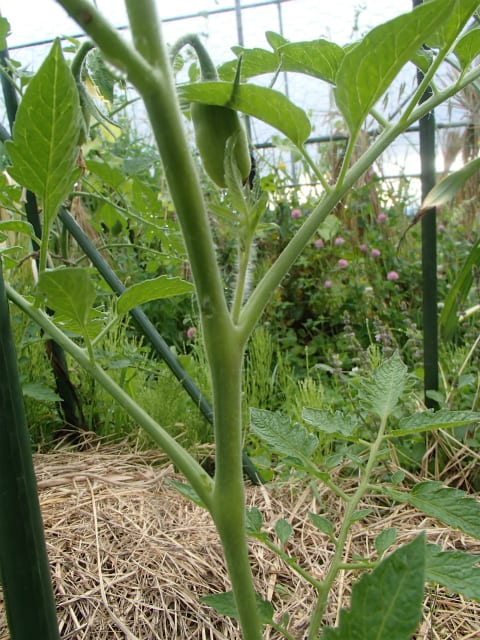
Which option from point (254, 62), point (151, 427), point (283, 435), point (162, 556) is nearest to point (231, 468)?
point (151, 427)

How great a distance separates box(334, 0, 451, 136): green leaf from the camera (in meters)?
0.30

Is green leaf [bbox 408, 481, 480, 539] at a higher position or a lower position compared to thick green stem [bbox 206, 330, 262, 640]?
lower

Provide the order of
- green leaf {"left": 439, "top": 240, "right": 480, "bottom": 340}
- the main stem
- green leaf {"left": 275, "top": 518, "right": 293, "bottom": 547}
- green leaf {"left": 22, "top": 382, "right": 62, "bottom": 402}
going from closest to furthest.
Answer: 1. the main stem
2. green leaf {"left": 275, "top": 518, "right": 293, "bottom": 547}
3. green leaf {"left": 22, "top": 382, "right": 62, "bottom": 402}
4. green leaf {"left": 439, "top": 240, "right": 480, "bottom": 340}

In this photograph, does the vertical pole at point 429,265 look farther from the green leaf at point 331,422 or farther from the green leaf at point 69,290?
the green leaf at point 69,290

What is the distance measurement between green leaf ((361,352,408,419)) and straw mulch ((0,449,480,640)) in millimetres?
202

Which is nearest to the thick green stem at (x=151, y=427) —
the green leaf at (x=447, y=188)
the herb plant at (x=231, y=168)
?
the herb plant at (x=231, y=168)

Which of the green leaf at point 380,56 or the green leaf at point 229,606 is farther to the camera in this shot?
the green leaf at point 229,606

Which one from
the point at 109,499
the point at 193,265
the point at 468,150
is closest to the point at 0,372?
the point at 193,265

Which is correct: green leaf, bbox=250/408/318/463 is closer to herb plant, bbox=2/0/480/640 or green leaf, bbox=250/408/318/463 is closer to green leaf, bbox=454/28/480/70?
herb plant, bbox=2/0/480/640

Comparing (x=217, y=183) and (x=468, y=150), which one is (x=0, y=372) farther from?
(x=468, y=150)

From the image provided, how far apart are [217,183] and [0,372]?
0.20 metres

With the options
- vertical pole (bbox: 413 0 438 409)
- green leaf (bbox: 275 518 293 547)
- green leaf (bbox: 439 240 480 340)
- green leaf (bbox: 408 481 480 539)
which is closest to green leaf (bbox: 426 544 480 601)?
green leaf (bbox: 408 481 480 539)

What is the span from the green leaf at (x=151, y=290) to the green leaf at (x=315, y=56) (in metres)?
0.17

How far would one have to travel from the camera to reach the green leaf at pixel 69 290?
0.36 meters
